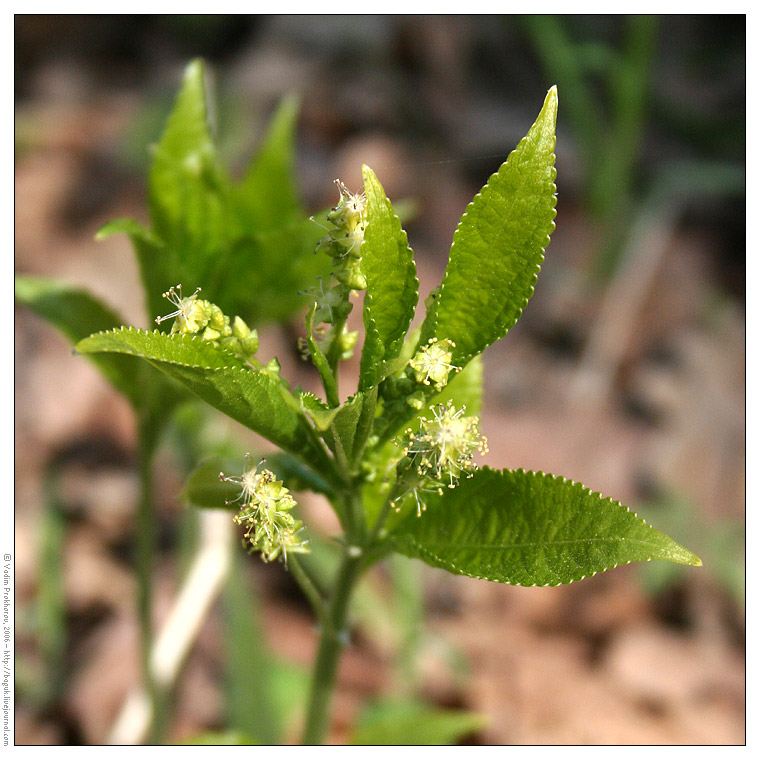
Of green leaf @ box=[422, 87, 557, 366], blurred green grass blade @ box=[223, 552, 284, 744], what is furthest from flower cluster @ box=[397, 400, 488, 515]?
blurred green grass blade @ box=[223, 552, 284, 744]

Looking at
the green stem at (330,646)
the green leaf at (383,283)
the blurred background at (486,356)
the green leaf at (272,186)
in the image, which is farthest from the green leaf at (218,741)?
the green leaf at (272,186)

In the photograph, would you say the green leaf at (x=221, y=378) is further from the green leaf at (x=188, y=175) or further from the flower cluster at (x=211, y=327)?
the green leaf at (x=188, y=175)

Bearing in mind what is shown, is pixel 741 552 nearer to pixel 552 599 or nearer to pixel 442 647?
pixel 552 599

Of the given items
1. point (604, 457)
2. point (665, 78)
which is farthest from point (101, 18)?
point (604, 457)

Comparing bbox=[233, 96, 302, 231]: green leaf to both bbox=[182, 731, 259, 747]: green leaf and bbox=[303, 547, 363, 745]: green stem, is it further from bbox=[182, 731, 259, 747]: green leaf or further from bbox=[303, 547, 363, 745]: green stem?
bbox=[182, 731, 259, 747]: green leaf

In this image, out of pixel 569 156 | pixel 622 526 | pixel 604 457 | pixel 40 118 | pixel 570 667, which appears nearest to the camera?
pixel 622 526

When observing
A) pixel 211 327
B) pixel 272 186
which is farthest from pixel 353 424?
pixel 272 186
